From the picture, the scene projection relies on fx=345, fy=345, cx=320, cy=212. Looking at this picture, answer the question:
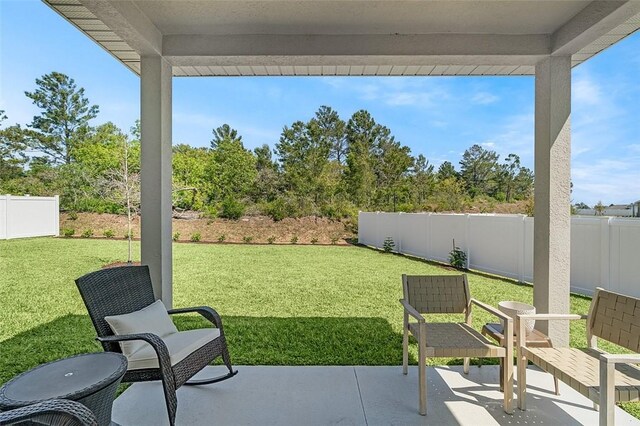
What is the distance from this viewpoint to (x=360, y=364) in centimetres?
340

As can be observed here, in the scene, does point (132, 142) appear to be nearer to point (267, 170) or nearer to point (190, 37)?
point (267, 170)

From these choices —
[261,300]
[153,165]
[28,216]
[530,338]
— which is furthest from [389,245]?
[28,216]

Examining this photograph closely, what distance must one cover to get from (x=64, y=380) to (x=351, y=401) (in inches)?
76.2

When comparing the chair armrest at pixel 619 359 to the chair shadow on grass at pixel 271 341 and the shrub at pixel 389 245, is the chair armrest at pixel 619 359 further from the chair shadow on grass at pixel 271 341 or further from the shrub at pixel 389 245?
the shrub at pixel 389 245

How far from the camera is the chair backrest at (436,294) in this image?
317 centimetres

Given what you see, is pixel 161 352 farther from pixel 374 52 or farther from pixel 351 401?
pixel 374 52

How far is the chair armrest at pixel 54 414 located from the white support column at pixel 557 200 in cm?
378

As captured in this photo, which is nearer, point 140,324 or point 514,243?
point 140,324

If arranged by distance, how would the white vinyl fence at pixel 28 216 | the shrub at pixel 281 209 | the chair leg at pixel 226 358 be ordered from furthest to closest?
1. the shrub at pixel 281 209
2. the white vinyl fence at pixel 28 216
3. the chair leg at pixel 226 358

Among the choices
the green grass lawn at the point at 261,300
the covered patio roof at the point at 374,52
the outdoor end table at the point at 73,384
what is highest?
the covered patio roof at the point at 374,52

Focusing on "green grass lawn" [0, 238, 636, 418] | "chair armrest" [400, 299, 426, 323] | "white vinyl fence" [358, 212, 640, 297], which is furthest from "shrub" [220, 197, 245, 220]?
"chair armrest" [400, 299, 426, 323]

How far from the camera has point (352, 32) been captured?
3.38 metres

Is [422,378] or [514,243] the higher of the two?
[514,243]

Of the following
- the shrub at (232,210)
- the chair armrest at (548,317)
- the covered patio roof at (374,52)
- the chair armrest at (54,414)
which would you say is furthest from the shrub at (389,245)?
the chair armrest at (54,414)
